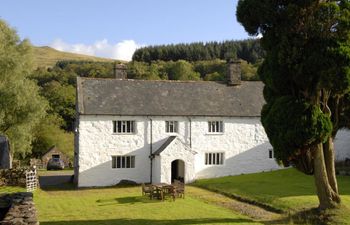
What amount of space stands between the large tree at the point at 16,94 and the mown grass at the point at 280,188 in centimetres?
1725

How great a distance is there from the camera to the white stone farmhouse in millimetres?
37469

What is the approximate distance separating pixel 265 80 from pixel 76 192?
729 inches

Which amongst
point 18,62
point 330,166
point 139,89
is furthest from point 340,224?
point 18,62

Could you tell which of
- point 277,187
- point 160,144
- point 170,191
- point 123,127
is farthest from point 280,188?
point 123,127

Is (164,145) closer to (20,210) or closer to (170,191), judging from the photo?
(170,191)

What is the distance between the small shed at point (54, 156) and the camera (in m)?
59.2

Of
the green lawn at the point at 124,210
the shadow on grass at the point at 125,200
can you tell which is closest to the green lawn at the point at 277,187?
the green lawn at the point at 124,210

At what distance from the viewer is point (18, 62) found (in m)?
42.3

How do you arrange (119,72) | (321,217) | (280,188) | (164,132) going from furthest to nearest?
1. (119,72)
2. (164,132)
3. (280,188)
4. (321,217)

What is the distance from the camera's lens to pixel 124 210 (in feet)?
79.6

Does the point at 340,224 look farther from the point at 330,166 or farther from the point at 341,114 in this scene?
the point at 341,114

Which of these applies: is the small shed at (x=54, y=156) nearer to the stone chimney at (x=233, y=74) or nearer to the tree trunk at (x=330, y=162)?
the stone chimney at (x=233, y=74)

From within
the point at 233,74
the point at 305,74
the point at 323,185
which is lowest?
the point at 323,185

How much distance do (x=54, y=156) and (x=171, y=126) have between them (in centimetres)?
2618
